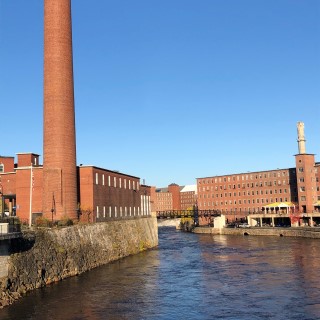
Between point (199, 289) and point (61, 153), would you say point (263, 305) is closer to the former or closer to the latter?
point (199, 289)

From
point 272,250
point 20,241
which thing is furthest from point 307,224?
point 20,241

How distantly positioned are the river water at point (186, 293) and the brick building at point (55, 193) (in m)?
12.7

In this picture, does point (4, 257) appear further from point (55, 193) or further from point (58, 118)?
point (58, 118)

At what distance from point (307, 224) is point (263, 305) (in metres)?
78.9

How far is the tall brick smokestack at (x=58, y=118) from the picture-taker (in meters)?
53.9

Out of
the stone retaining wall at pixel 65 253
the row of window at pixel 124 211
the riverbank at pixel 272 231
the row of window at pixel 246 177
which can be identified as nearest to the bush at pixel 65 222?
the stone retaining wall at pixel 65 253

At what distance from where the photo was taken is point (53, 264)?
40625mm

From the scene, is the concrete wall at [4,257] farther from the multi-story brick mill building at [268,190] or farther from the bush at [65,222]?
the multi-story brick mill building at [268,190]

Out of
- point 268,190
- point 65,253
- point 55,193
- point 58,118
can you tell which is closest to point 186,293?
point 65,253

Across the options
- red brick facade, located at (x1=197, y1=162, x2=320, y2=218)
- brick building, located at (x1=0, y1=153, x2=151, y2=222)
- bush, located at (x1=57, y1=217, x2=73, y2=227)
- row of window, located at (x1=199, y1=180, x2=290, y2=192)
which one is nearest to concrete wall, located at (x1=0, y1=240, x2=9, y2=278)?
bush, located at (x1=57, y1=217, x2=73, y2=227)

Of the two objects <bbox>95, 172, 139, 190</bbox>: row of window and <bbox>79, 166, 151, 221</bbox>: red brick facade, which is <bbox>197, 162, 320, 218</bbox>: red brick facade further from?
<bbox>95, 172, 139, 190</bbox>: row of window

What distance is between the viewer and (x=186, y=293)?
34.1 meters

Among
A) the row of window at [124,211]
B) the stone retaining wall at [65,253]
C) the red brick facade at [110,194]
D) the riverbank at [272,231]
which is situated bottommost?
the riverbank at [272,231]

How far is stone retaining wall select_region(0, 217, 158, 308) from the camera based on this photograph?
34844 millimetres
